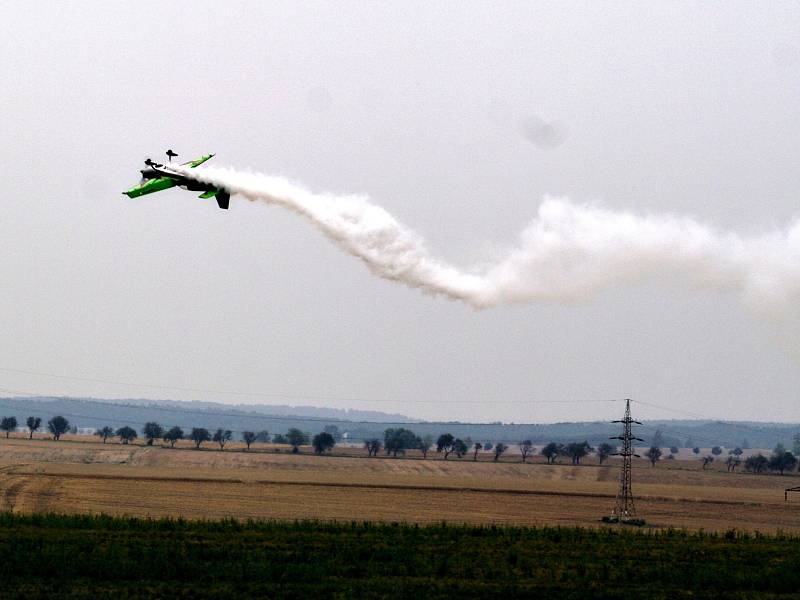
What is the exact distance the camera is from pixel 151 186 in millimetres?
71938

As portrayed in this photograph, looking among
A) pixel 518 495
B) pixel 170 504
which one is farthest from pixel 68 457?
pixel 170 504

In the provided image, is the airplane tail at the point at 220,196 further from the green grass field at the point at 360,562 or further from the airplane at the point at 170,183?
the green grass field at the point at 360,562

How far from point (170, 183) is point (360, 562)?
33.4 m

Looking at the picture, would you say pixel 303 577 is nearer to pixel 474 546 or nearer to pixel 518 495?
pixel 474 546

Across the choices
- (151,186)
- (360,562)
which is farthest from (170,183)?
(360,562)

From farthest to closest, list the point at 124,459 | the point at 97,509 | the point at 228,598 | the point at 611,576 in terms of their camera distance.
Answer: the point at 124,459 < the point at 97,509 < the point at 611,576 < the point at 228,598

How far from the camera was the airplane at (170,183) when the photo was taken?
71.7 metres

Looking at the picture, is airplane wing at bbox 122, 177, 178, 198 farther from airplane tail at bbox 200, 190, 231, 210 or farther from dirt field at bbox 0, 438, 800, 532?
dirt field at bbox 0, 438, 800, 532

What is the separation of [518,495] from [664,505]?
1717cm

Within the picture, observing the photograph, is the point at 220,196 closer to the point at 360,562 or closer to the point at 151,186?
the point at 151,186

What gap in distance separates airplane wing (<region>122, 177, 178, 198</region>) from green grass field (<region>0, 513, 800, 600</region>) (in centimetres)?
2164

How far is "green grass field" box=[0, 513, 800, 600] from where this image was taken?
1654 inches


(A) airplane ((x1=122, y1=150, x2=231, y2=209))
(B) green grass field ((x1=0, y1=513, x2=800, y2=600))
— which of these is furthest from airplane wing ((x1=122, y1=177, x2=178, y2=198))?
(B) green grass field ((x1=0, y1=513, x2=800, y2=600))

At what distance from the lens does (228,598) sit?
39.7 meters
